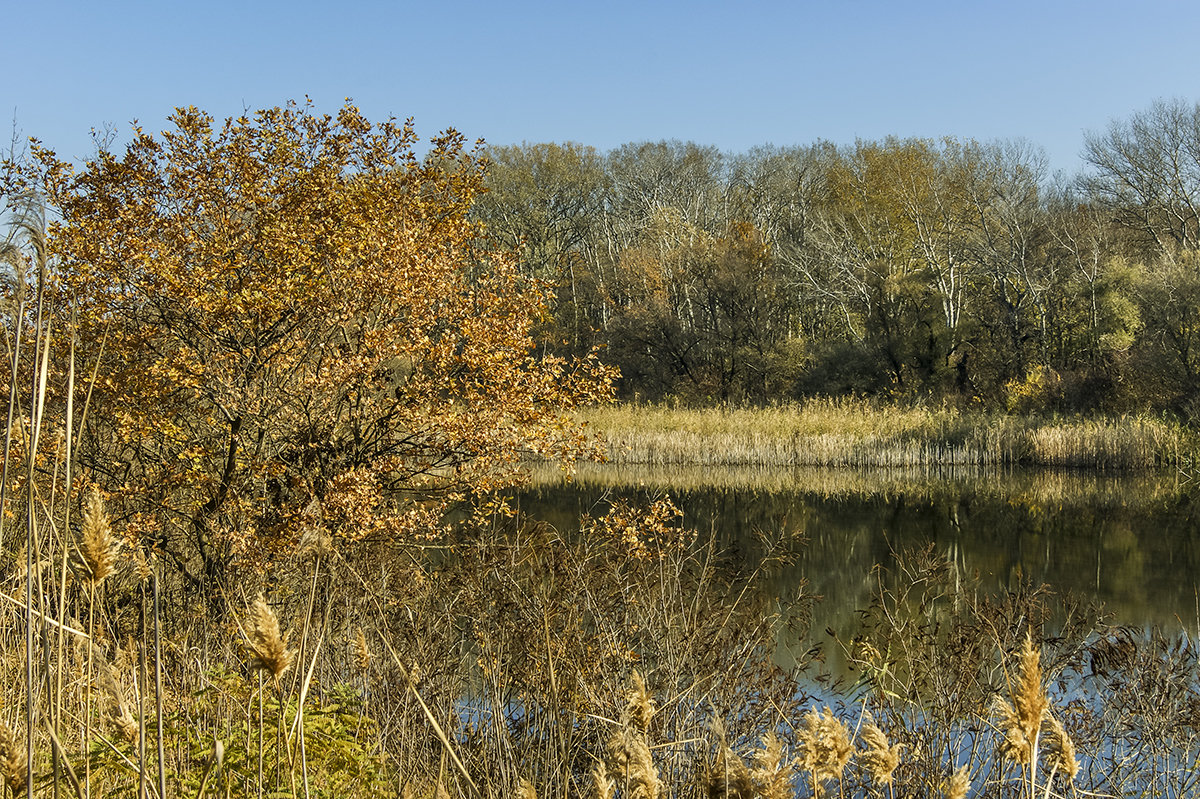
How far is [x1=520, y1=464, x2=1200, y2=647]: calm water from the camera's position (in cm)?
1127

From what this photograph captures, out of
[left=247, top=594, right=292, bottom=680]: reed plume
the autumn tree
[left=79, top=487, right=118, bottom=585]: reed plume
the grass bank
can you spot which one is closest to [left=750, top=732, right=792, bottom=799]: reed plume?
[left=247, top=594, right=292, bottom=680]: reed plume

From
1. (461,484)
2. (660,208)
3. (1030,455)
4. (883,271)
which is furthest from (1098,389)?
(461,484)

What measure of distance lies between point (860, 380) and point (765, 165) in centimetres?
1832

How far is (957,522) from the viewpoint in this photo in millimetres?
15469

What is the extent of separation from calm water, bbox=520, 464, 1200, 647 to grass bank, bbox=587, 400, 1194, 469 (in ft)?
2.63

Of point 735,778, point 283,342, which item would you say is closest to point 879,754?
point 735,778

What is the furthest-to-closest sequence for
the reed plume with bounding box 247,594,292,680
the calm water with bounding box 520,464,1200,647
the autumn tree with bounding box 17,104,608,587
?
the calm water with bounding box 520,464,1200,647, the autumn tree with bounding box 17,104,608,587, the reed plume with bounding box 247,594,292,680

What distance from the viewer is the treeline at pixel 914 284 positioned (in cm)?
2622

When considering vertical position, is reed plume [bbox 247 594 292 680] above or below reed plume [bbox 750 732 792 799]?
above

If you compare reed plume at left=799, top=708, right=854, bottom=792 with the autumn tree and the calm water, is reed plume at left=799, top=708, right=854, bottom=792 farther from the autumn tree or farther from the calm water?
the calm water

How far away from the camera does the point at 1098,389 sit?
25.5 metres

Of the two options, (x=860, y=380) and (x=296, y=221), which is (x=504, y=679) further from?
(x=860, y=380)

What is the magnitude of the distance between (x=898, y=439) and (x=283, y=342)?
17850mm

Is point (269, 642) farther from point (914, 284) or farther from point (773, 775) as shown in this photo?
point (914, 284)
